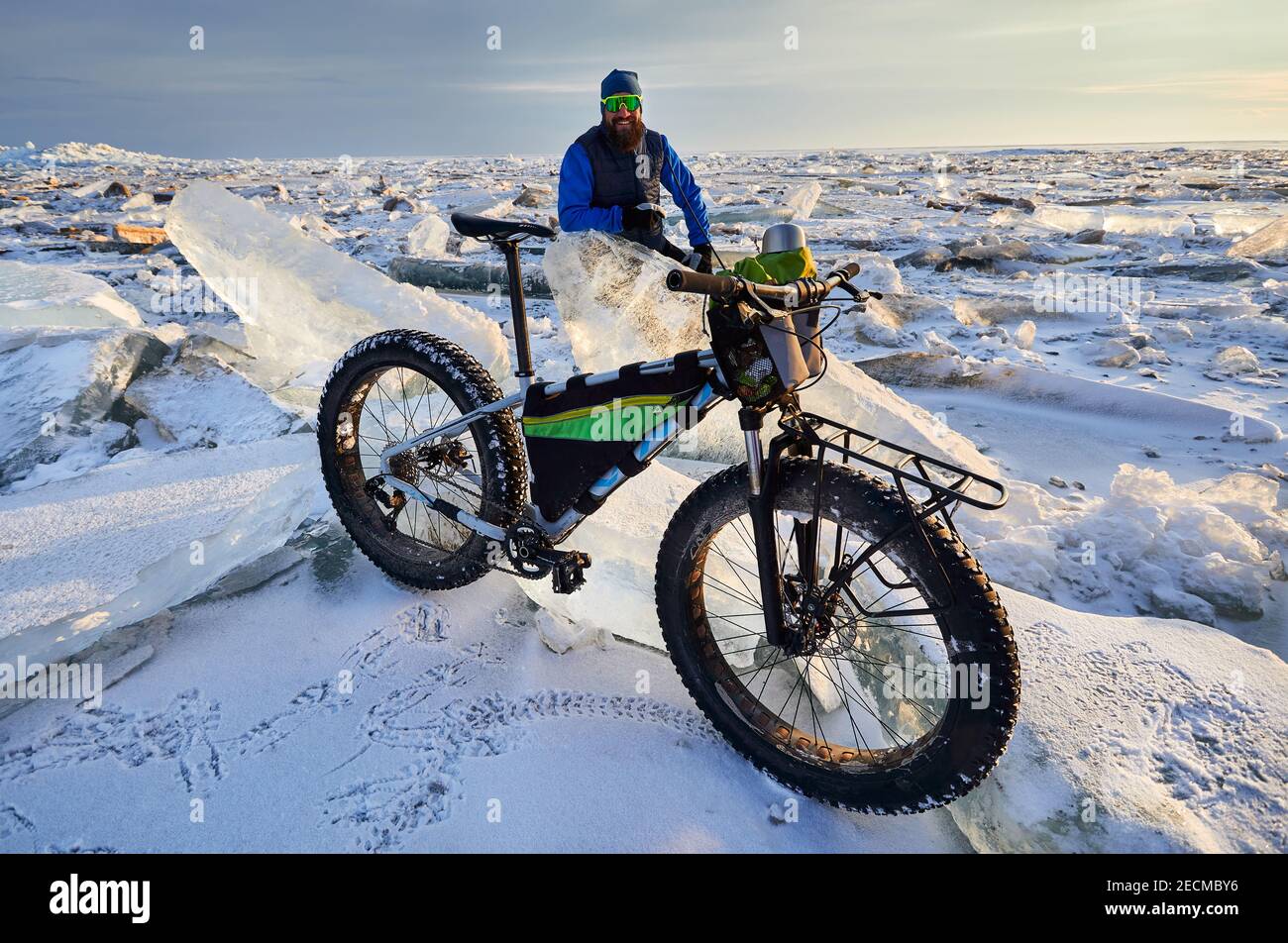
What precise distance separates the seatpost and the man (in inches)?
52.2

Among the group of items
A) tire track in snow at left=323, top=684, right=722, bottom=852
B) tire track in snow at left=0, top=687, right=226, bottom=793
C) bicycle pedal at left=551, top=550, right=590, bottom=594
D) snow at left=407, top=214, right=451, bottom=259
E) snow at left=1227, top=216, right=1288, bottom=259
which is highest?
snow at left=407, top=214, right=451, bottom=259

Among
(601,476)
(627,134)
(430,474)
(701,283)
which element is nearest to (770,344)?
(701,283)

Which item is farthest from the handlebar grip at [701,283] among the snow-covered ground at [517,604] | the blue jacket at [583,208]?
the blue jacket at [583,208]

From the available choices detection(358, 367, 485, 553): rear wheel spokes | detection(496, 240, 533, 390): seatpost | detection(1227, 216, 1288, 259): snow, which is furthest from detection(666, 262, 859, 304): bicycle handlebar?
detection(1227, 216, 1288, 259): snow

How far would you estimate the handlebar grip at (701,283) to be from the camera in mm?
1583

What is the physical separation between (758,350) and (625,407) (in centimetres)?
56

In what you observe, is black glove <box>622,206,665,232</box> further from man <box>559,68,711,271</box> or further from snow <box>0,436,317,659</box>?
snow <box>0,436,317,659</box>

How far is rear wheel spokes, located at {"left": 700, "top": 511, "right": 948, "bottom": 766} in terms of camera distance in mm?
2031

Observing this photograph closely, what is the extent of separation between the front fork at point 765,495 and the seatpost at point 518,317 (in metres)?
0.98

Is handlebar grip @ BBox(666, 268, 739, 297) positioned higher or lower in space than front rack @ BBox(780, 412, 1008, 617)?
higher

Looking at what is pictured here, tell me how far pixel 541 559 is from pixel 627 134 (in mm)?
2770

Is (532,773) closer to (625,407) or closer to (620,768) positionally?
(620,768)

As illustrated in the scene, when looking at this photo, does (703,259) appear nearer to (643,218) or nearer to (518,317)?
(643,218)
